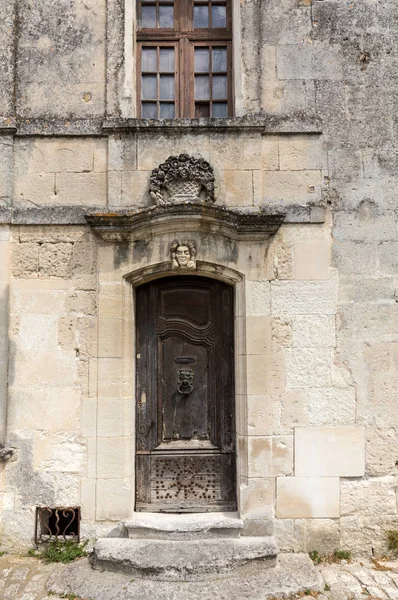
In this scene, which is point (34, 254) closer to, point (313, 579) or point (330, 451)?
point (330, 451)

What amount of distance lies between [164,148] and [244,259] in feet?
4.29

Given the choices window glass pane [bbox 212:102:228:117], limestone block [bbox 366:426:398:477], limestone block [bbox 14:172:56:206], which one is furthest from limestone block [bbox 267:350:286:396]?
limestone block [bbox 14:172:56:206]

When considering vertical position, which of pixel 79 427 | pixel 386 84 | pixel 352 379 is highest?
pixel 386 84

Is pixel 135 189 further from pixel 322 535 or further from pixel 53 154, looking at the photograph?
pixel 322 535

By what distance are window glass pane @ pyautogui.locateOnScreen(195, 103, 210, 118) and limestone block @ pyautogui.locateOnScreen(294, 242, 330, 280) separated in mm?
1657

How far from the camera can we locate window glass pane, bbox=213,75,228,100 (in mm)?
5418

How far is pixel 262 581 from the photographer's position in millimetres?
4156

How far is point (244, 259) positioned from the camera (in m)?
4.97

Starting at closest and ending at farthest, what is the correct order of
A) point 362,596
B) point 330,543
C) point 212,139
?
point 362,596 < point 330,543 < point 212,139

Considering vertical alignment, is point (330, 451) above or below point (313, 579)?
above

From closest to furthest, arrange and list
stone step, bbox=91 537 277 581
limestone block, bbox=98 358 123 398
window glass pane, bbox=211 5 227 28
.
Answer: stone step, bbox=91 537 277 581 < limestone block, bbox=98 358 123 398 < window glass pane, bbox=211 5 227 28

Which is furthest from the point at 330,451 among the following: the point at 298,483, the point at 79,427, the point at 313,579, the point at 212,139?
the point at 212,139

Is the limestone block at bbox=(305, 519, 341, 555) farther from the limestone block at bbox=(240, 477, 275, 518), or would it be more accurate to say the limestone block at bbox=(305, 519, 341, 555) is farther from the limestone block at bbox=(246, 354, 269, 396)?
the limestone block at bbox=(246, 354, 269, 396)

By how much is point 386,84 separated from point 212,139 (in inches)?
70.2
